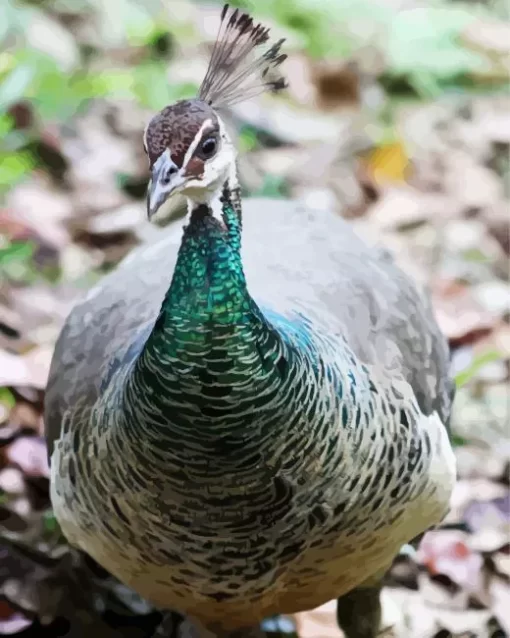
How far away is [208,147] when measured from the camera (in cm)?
122

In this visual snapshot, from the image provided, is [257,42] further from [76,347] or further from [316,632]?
[316,632]

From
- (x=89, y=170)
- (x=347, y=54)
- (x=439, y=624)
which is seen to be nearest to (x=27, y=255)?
(x=89, y=170)

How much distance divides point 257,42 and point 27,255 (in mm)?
1499

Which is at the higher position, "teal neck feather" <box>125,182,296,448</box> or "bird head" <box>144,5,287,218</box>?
"bird head" <box>144,5,287,218</box>

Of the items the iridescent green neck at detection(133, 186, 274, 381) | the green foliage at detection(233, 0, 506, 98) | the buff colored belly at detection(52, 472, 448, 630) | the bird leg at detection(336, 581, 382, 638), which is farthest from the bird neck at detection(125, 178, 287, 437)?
the green foliage at detection(233, 0, 506, 98)

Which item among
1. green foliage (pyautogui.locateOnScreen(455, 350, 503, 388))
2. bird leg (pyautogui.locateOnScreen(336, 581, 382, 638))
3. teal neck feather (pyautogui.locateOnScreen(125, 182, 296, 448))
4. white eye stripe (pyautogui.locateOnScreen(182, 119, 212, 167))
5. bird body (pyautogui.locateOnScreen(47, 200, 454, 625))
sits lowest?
green foliage (pyautogui.locateOnScreen(455, 350, 503, 388))

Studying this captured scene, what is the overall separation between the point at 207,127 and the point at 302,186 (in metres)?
2.08

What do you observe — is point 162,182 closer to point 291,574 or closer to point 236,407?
point 236,407

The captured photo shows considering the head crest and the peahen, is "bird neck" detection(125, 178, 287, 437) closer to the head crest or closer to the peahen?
the peahen

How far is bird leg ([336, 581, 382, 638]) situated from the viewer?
1957mm

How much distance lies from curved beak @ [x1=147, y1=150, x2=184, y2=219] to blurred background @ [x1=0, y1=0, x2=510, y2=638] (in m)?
0.42

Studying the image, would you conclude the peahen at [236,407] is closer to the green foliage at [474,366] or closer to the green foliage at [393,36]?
the green foliage at [474,366]

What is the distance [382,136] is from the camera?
3639 mm

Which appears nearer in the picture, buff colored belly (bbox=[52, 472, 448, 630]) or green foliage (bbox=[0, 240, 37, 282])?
buff colored belly (bbox=[52, 472, 448, 630])
